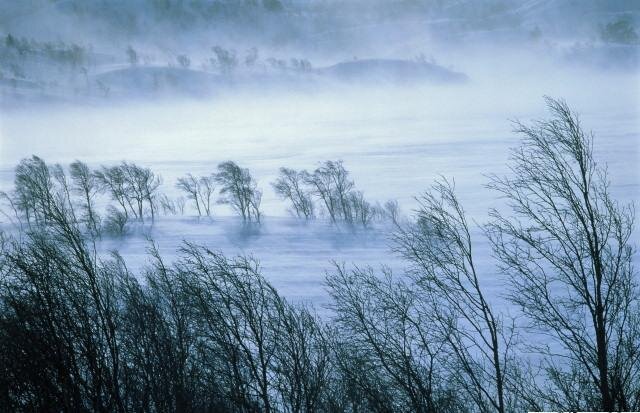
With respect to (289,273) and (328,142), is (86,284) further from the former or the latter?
(328,142)

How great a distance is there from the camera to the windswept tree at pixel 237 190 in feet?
154

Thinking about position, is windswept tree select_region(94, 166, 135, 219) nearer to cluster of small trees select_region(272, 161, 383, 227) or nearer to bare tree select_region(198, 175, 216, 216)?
bare tree select_region(198, 175, 216, 216)

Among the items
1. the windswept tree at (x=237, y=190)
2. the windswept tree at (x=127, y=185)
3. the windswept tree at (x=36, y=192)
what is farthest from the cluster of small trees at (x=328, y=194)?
the windswept tree at (x=36, y=192)

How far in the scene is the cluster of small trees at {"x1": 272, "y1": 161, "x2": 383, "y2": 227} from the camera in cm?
4806

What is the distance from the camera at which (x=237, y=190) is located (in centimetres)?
4697

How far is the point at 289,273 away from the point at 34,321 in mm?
25914

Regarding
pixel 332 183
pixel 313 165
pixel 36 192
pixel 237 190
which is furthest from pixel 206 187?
pixel 313 165

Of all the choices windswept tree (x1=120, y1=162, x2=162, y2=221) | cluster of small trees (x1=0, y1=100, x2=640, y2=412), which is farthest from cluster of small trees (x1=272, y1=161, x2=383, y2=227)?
cluster of small trees (x1=0, y1=100, x2=640, y2=412)

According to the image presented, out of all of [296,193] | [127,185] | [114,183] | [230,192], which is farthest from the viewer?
[296,193]

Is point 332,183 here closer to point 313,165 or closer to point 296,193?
point 296,193

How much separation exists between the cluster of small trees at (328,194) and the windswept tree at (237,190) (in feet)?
13.3

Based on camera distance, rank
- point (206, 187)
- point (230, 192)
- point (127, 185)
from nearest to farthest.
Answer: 1. point (230, 192)
2. point (127, 185)
3. point (206, 187)

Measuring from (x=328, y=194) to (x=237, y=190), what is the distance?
892 centimetres

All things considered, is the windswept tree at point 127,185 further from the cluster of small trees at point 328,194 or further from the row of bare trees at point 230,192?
the cluster of small trees at point 328,194
